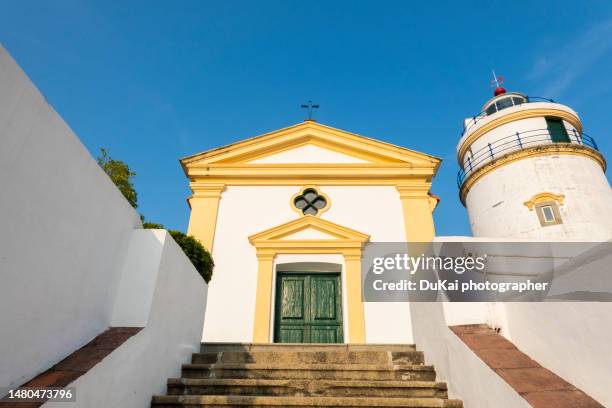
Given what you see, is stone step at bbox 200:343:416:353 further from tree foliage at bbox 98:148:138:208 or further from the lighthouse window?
the lighthouse window

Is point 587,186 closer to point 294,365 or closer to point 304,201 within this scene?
point 304,201

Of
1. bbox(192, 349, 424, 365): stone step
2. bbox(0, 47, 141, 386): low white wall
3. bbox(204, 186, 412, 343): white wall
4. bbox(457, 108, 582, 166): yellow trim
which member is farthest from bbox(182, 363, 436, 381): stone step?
bbox(457, 108, 582, 166): yellow trim

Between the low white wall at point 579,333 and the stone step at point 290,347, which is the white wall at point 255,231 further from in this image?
the low white wall at point 579,333

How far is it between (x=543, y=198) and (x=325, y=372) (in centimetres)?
1452

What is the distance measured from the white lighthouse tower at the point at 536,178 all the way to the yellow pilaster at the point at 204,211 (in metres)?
12.5

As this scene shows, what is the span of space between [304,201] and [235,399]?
6.57 meters

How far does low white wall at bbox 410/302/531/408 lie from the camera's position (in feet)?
9.95

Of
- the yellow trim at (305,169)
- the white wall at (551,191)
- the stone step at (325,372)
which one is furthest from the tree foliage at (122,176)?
the white wall at (551,191)

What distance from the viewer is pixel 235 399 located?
12.6 feet

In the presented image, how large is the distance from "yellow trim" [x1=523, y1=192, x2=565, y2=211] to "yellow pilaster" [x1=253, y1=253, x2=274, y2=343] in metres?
12.0

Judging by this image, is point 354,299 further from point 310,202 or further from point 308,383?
point 308,383

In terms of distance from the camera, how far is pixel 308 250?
9172 mm

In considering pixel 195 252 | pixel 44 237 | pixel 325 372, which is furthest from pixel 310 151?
pixel 44 237

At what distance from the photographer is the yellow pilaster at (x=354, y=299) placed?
8.15 metres
